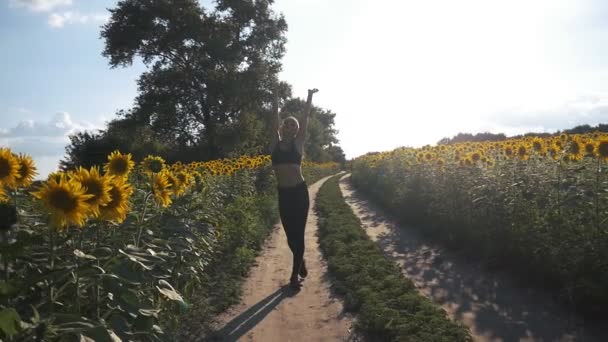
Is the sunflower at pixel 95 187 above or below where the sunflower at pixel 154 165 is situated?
below

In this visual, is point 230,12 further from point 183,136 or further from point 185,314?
point 185,314

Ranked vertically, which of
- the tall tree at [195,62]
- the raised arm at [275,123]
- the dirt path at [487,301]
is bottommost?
the dirt path at [487,301]

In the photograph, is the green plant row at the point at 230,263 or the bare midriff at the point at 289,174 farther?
the bare midriff at the point at 289,174

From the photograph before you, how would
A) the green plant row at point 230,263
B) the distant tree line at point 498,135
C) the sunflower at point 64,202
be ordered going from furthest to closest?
the distant tree line at point 498,135
the green plant row at point 230,263
the sunflower at point 64,202

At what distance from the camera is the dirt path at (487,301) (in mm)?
4559

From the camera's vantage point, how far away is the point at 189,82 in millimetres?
28781

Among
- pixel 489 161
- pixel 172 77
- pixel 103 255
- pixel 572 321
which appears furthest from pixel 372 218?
pixel 172 77

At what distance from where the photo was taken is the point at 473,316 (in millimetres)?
5098

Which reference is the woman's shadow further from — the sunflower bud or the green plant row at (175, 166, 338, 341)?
the sunflower bud

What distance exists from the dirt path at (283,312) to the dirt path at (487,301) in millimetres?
1257

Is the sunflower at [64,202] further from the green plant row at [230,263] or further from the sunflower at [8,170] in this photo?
the green plant row at [230,263]

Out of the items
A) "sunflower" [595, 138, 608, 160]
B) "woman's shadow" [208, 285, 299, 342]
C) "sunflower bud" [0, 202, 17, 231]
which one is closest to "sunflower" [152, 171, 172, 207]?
"woman's shadow" [208, 285, 299, 342]

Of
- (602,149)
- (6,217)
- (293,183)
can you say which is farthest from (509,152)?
(6,217)

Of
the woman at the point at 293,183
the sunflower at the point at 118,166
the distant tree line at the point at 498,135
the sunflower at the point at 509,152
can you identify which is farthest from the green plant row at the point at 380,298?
the distant tree line at the point at 498,135
